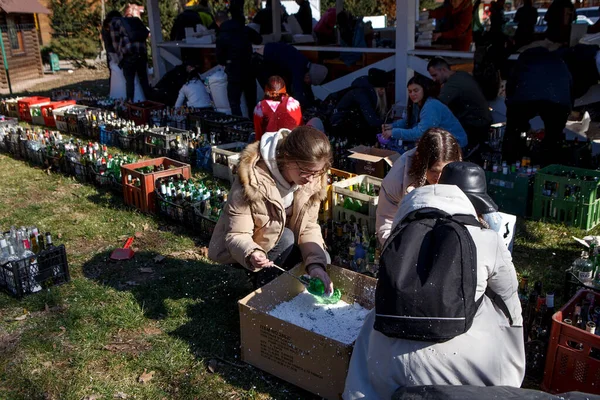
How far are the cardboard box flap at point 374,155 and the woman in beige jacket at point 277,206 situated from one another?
2.61 metres

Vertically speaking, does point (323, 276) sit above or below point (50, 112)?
below

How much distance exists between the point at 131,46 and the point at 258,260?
10415 millimetres

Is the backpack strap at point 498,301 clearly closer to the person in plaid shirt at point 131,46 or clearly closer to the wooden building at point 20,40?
the person in plaid shirt at point 131,46

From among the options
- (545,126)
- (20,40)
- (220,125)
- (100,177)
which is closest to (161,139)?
(220,125)

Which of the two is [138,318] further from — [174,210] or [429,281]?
[429,281]

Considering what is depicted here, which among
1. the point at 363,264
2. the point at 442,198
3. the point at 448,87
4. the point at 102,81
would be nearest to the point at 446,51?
the point at 448,87

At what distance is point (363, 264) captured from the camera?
4750 millimetres

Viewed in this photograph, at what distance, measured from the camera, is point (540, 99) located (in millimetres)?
6590

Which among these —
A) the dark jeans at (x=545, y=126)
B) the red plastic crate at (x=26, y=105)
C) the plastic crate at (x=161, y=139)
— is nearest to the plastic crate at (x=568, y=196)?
the dark jeans at (x=545, y=126)

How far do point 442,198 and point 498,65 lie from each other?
6.58 metres

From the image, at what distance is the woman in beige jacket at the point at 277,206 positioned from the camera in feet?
11.8

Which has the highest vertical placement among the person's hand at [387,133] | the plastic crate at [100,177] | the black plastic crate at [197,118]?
the person's hand at [387,133]

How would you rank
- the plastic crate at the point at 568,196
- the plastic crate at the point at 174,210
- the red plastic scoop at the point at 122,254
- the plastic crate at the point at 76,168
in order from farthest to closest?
1. the plastic crate at the point at 76,168
2. the plastic crate at the point at 174,210
3. the plastic crate at the point at 568,196
4. the red plastic scoop at the point at 122,254

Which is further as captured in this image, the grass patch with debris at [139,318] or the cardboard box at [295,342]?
the grass patch with debris at [139,318]
